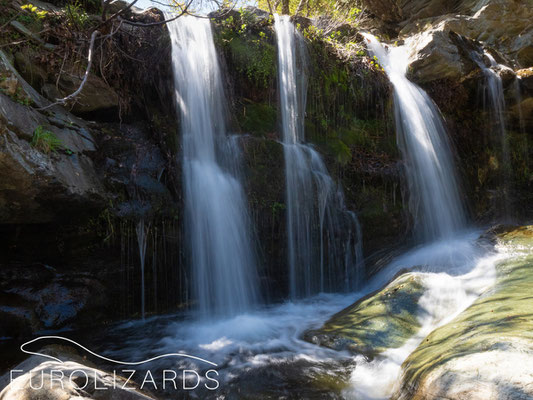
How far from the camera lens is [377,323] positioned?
13.3 feet

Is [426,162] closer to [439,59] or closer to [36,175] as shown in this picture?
[439,59]

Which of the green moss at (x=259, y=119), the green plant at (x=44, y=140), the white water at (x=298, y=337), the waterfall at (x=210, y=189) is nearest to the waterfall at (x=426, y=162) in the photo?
the white water at (x=298, y=337)

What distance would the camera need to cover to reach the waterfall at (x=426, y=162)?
24.6 feet

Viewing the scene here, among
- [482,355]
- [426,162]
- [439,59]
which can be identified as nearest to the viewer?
[482,355]

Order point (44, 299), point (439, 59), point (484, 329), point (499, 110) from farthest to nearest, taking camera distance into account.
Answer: point (499, 110), point (439, 59), point (44, 299), point (484, 329)

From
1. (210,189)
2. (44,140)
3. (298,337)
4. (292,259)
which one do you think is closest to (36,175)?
(44,140)

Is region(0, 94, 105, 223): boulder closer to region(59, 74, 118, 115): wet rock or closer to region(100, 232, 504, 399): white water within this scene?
region(59, 74, 118, 115): wet rock

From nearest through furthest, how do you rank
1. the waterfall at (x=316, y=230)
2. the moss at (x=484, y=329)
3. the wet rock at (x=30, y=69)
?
the moss at (x=484, y=329) → the wet rock at (x=30, y=69) → the waterfall at (x=316, y=230)

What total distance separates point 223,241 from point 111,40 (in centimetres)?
373

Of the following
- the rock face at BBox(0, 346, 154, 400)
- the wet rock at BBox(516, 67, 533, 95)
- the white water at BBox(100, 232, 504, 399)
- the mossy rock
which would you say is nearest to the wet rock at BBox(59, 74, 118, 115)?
the white water at BBox(100, 232, 504, 399)

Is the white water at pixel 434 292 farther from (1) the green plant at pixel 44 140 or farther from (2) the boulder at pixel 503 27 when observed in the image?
(2) the boulder at pixel 503 27

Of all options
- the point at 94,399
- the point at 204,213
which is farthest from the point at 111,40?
the point at 94,399

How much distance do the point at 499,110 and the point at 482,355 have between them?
8.97 meters

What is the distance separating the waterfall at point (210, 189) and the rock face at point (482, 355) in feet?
9.96
